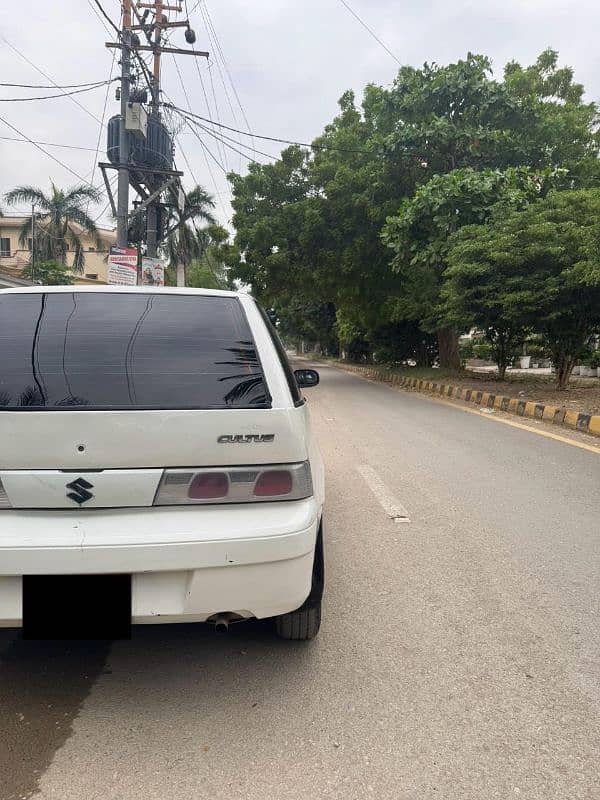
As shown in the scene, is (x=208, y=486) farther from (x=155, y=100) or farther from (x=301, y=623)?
(x=155, y=100)

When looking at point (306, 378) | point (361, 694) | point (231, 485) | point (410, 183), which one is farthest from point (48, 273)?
point (361, 694)

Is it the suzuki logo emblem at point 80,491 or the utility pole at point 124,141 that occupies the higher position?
the utility pole at point 124,141

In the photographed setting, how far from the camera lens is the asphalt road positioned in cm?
193

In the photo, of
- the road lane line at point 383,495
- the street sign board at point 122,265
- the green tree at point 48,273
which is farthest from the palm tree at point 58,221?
the road lane line at point 383,495

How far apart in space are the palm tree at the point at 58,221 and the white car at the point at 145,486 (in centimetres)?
3202

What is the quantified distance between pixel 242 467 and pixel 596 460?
5.92m

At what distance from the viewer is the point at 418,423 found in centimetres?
1028

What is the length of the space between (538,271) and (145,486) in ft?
37.6

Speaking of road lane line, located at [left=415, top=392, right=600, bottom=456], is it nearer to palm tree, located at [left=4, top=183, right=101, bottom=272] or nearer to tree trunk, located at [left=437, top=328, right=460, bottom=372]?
tree trunk, located at [left=437, top=328, right=460, bottom=372]

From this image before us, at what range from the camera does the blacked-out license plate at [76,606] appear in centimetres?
209

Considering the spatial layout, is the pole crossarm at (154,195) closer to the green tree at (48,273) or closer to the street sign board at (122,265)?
the street sign board at (122,265)

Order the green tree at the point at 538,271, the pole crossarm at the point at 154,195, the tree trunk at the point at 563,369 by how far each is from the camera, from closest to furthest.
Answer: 1. the green tree at the point at 538,271
2. the tree trunk at the point at 563,369
3. the pole crossarm at the point at 154,195

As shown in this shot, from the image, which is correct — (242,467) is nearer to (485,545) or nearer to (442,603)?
(442,603)

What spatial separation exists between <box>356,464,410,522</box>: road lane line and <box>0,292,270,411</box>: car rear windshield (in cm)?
260
